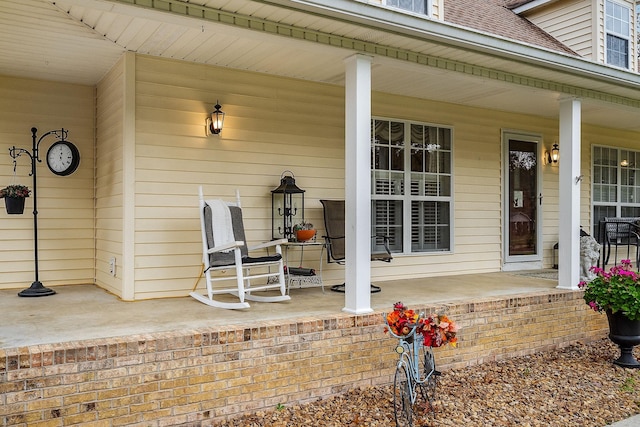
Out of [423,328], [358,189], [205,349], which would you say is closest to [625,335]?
[423,328]

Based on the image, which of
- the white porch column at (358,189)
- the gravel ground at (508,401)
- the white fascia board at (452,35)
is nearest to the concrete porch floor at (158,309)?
the white porch column at (358,189)

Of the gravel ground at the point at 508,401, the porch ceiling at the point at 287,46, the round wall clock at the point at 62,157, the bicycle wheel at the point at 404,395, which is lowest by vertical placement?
the gravel ground at the point at 508,401

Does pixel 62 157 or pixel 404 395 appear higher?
pixel 62 157

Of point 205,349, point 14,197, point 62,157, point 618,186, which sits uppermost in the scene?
point 62,157

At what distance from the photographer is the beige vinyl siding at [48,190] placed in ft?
16.8

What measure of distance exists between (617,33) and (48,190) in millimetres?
7353

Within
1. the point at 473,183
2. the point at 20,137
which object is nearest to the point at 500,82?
the point at 473,183

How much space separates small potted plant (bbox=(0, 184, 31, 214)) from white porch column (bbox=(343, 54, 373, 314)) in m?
3.07

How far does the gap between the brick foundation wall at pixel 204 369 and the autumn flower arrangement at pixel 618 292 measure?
1053mm

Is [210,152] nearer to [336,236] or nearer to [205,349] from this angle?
[336,236]

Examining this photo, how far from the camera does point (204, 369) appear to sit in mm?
3258

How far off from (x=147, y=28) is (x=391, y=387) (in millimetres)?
3384

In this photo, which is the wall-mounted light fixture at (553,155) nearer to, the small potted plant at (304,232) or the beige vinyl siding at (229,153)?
the beige vinyl siding at (229,153)

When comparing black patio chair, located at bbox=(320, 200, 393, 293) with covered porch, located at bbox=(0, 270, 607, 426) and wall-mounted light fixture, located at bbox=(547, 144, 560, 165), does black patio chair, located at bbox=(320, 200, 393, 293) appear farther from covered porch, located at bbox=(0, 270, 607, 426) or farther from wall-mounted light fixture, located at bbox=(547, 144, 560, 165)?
wall-mounted light fixture, located at bbox=(547, 144, 560, 165)
